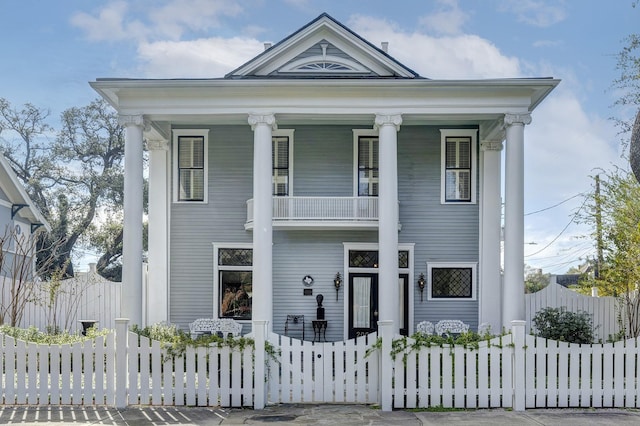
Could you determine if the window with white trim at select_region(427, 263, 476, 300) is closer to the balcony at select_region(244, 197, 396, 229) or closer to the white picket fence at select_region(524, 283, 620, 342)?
the white picket fence at select_region(524, 283, 620, 342)

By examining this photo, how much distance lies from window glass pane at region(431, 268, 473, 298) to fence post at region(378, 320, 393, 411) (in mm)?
6375

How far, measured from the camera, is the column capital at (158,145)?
1431cm

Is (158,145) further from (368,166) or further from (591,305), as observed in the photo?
(591,305)

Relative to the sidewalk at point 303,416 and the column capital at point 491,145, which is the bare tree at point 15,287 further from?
the column capital at point 491,145

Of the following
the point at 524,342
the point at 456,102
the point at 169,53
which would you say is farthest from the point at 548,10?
the point at 169,53

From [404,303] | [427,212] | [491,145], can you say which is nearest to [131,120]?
[427,212]

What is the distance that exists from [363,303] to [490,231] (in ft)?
11.3

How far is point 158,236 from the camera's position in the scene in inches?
563

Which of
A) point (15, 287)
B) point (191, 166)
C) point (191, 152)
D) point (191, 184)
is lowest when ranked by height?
point (15, 287)

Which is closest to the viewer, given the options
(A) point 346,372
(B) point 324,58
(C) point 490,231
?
(A) point 346,372

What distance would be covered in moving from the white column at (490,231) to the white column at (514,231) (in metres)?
2.08

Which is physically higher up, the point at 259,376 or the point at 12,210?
the point at 12,210

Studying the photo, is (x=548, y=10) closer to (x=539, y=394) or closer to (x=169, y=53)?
(x=539, y=394)

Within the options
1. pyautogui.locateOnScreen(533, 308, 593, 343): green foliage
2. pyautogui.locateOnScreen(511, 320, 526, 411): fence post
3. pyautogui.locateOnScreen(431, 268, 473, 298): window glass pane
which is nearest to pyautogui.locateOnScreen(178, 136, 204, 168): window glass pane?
pyautogui.locateOnScreen(431, 268, 473, 298): window glass pane
